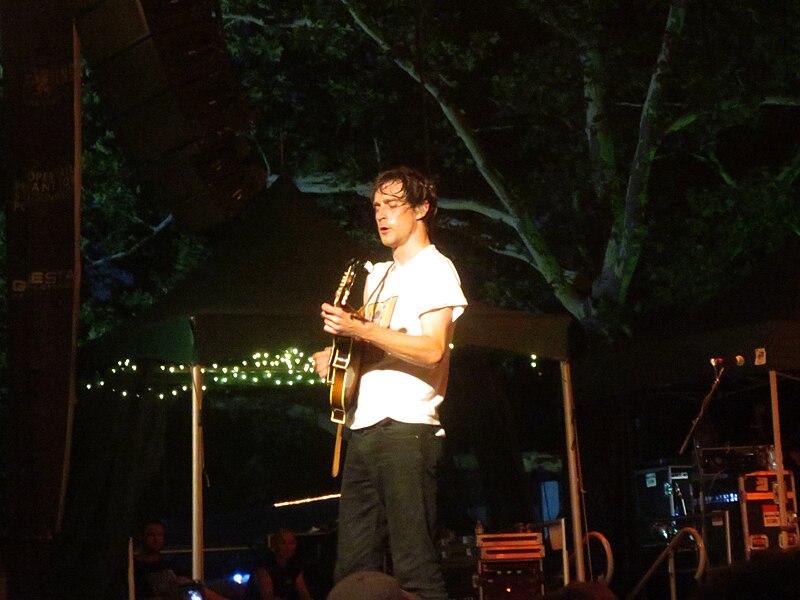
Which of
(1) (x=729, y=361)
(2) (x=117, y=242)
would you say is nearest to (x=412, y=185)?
(1) (x=729, y=361)

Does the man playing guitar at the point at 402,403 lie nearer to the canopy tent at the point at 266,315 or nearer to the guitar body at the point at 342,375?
the guitar body at the point at 342,375

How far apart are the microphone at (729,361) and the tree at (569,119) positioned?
3.91 m

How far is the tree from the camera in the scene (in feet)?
44.2

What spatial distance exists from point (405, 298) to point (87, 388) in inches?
220

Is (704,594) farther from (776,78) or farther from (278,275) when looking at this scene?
(776,78)

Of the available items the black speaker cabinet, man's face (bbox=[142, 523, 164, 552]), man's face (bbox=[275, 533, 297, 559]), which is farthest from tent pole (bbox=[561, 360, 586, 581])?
man's face (bbox=[142, 523, 164, 552])

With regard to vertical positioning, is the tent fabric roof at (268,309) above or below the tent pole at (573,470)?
above

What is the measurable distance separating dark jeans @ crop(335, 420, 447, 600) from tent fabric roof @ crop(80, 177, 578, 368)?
9.17 feet

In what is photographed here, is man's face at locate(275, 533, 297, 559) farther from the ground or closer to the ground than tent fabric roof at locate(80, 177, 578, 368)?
closer to the ground

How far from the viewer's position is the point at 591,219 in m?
15.8

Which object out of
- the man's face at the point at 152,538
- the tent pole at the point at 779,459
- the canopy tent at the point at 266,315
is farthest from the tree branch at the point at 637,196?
the man's face at the point at 152,538

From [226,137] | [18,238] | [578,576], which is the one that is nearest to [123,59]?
[226,137]

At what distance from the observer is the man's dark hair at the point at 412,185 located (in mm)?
4145

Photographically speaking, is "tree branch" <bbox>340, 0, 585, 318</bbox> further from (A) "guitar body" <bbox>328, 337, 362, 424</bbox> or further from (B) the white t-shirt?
(A) "guitar body" <bbox>328, 337, 362, 424</bbox>
